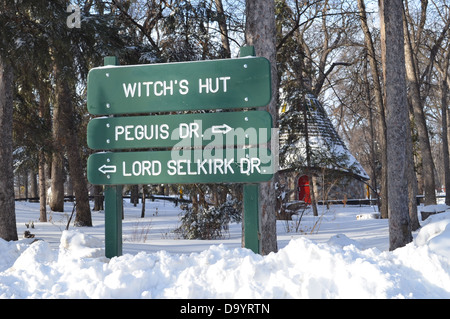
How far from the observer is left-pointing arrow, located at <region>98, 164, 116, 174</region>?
4.93 metres

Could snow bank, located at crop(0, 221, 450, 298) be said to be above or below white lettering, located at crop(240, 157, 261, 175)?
below

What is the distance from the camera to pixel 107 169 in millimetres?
4953

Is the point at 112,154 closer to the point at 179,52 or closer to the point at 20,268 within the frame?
the point at 20,268

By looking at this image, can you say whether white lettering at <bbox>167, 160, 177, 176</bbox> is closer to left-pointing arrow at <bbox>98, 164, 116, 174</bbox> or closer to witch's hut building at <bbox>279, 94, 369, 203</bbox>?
left-pointing arrow at <bbox>98, 164, 116, 174</bbox>

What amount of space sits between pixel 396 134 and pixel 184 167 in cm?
472

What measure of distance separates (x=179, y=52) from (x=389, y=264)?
1038cm

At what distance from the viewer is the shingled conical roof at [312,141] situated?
1938cm

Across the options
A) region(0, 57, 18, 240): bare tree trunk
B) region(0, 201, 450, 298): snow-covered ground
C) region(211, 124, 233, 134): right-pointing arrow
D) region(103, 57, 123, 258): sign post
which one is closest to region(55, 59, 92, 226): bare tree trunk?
region(0, 57, 18, 240): bare tree trunk

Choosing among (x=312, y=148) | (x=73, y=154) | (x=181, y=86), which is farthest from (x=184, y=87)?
(x=312, y=148)

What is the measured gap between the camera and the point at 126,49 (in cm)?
1190

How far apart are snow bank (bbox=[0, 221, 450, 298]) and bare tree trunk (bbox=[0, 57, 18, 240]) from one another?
19.7 feet
